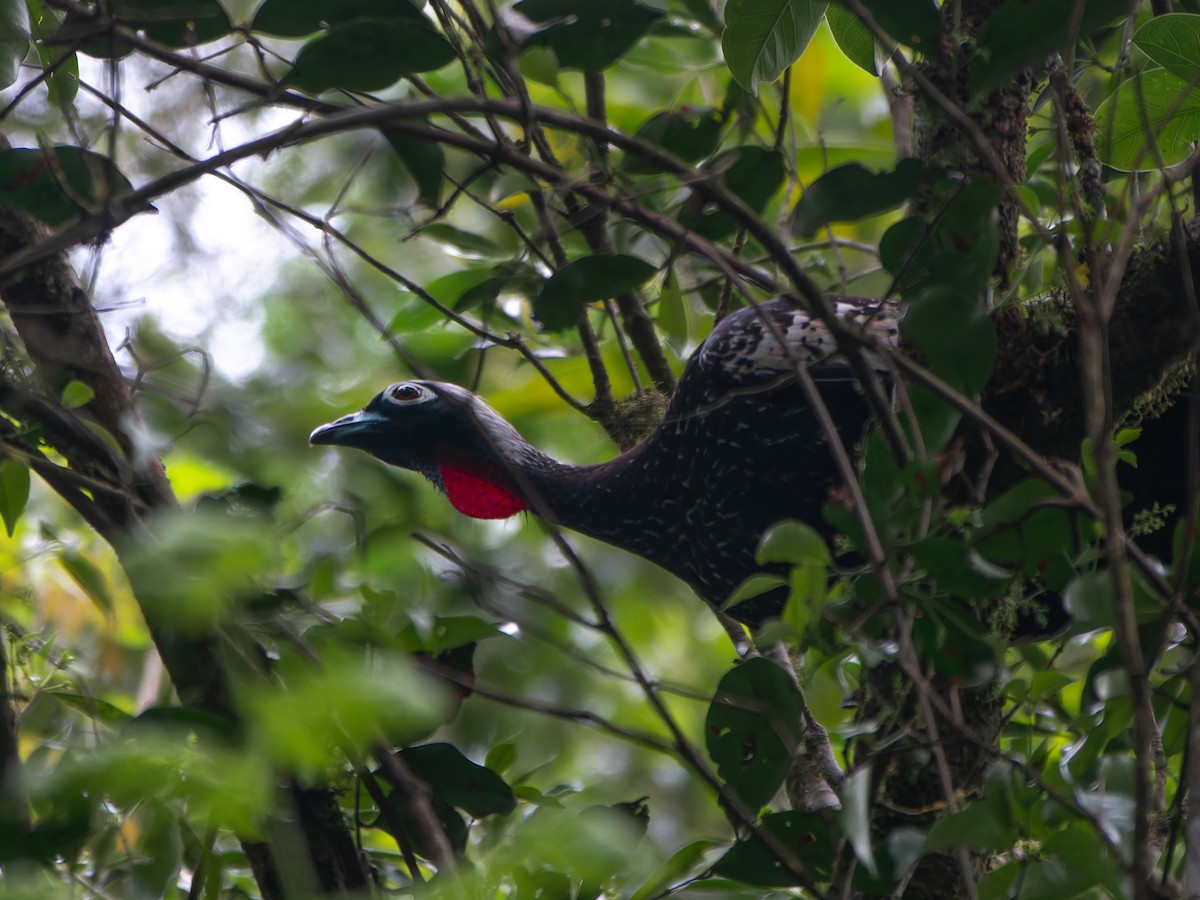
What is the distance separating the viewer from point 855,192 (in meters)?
1.58

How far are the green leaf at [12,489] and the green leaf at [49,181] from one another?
37 cm

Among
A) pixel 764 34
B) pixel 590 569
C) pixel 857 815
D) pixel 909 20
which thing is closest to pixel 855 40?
pixel 764 34

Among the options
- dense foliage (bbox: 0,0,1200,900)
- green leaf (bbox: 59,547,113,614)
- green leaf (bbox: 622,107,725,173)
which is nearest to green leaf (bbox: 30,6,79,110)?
dense foliage (bbox: 0,0,1200,900)

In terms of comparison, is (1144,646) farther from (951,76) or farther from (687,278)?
(687,278)

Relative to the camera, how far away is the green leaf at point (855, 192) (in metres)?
1.58

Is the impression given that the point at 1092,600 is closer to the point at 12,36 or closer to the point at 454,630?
the point at 454,630

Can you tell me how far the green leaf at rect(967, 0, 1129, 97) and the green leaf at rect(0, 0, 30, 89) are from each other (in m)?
1.20

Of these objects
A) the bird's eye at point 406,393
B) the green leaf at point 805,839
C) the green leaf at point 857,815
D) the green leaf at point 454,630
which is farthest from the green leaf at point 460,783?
the bird's eye at point 406,393

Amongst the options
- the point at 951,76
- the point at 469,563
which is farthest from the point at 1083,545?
the point at 951,76

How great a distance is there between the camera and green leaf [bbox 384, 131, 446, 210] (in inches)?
69.9

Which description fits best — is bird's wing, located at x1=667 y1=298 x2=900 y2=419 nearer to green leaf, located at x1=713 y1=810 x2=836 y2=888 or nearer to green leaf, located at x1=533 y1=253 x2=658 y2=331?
green leaf, located at x1=533 y1=253 x2=658 y2=331

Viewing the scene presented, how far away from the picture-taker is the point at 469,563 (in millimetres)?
1383

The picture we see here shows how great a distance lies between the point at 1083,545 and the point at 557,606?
1.94ft

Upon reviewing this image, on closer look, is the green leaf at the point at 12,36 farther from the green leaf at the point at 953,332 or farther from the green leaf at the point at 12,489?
the green leaf at the point at 953,332
